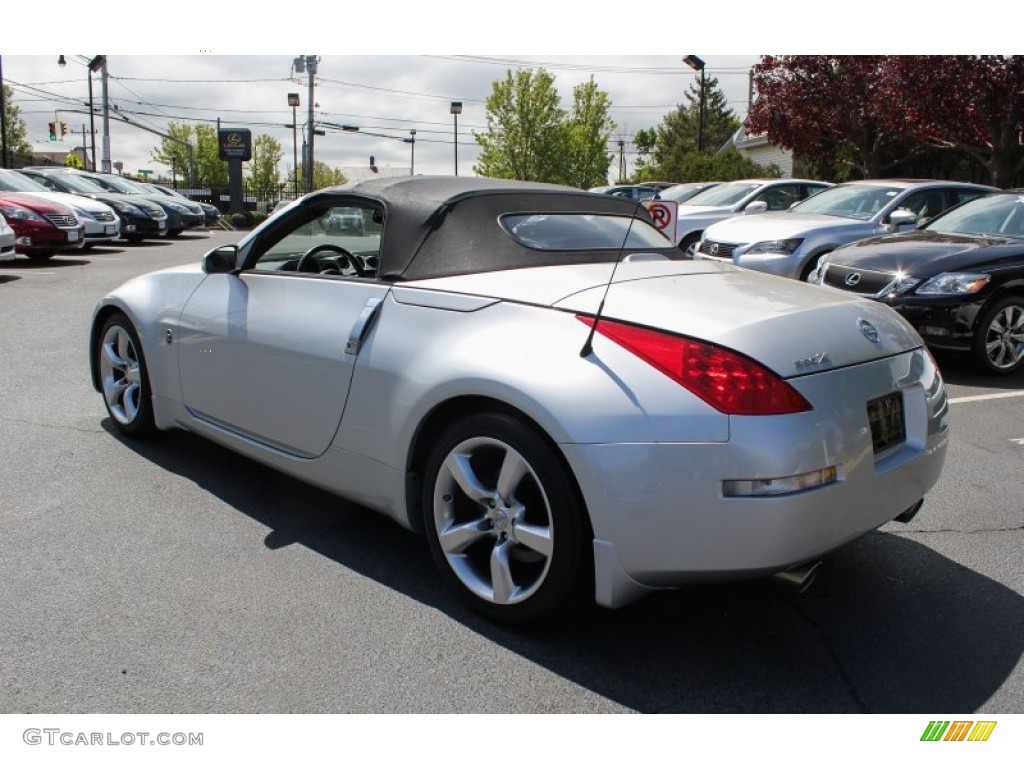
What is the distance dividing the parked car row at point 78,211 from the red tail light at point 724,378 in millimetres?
12009

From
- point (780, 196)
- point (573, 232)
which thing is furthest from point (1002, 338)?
point (780, 196)

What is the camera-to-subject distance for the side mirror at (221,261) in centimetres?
418

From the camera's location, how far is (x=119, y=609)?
308 cm

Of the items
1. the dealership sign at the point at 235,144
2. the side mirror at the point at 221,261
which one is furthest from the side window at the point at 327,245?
the dealership sign at the point at 235,144

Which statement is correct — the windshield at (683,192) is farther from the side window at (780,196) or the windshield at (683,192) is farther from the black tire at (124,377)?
the black tire at (124,377)

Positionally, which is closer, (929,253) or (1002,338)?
(1002,338)

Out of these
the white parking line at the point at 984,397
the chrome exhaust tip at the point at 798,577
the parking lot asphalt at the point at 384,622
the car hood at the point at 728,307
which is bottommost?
the parking lot asphalt at the point at 384,622

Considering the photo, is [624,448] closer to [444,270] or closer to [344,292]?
[444,270]

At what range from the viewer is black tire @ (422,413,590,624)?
2.71 metres

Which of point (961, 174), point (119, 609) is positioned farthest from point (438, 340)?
point (961, 174)

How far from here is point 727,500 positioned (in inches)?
98.1

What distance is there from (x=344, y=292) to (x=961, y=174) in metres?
27.6

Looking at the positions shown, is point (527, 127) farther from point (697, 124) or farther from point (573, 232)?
point (573, 232)

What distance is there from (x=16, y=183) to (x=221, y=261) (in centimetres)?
1354
